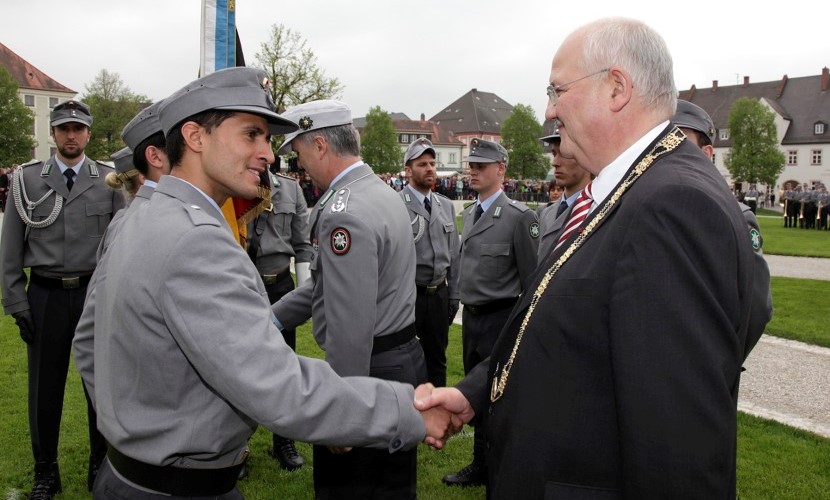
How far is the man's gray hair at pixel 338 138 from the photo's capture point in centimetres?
379

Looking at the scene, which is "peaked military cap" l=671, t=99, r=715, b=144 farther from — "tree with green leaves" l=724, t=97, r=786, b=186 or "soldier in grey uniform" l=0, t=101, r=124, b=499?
"tree with green leaves" l=724, t=97, r=786, b=186

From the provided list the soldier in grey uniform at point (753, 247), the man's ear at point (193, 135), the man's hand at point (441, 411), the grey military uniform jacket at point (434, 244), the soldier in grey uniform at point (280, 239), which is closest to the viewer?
the man's ear at point (193, 135)

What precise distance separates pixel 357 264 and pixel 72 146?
3159mm

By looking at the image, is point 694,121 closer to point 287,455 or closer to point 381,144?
point 287,455

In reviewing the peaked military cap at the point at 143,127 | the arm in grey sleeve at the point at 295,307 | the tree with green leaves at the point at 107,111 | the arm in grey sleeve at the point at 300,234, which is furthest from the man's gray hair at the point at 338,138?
the tree with green leaves at the point at 107,111

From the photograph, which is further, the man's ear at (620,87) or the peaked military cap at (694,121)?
the peaked military cap at (694,121)

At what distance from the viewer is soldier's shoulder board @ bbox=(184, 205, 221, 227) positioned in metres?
2.08

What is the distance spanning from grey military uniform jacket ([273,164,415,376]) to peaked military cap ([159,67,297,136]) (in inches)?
40.4

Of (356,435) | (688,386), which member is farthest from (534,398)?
(356,435)

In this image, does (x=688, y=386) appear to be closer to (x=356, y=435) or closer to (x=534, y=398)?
(x=534, y=398)

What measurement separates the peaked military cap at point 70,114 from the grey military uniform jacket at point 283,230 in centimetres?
160

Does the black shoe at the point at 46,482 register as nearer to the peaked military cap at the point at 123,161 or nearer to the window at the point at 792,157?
the peaked military cap at the point at 123,161

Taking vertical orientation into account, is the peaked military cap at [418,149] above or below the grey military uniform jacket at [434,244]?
above

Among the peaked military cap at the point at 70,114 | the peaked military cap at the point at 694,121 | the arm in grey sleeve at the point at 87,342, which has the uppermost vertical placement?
the peaked military cap at the point at 70,114
